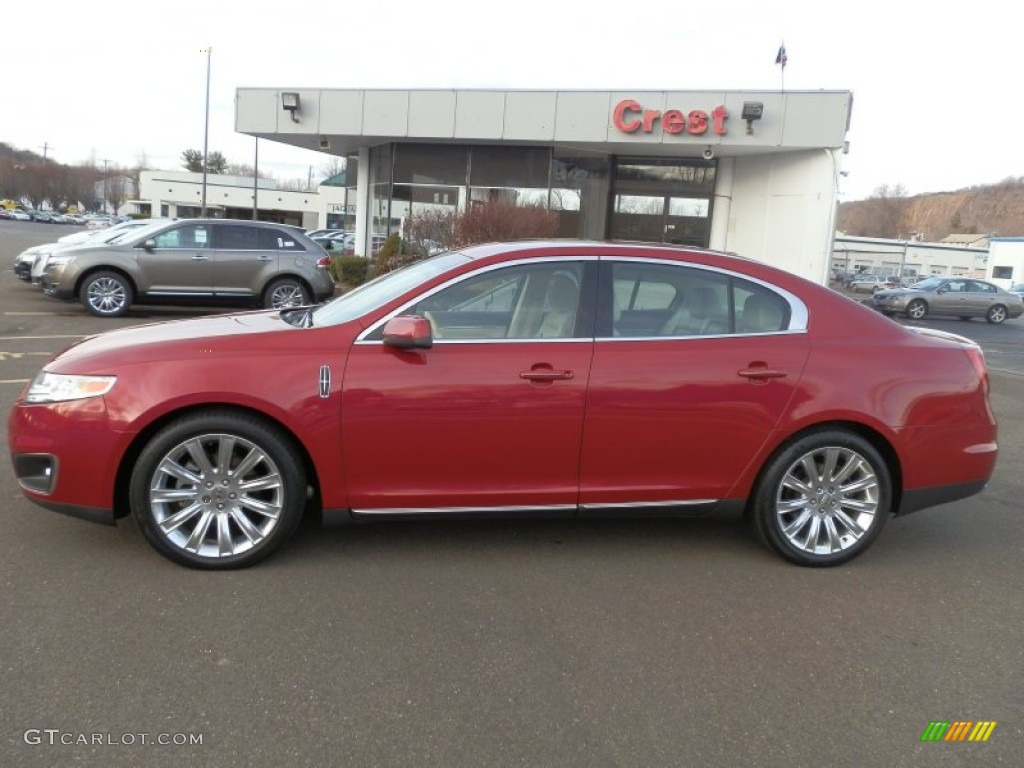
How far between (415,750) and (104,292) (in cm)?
1198

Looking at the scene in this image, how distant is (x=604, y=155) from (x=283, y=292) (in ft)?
36.1

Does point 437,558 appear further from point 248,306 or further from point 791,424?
point 248,306

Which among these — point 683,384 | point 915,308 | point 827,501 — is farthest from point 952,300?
point 683,384

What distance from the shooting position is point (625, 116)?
1847 centimetres

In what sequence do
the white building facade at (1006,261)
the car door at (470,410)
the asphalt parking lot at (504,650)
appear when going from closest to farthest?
the asphalt parking lot at (504,650)
the car door at (470,410)
the white building facade at (1006,261)

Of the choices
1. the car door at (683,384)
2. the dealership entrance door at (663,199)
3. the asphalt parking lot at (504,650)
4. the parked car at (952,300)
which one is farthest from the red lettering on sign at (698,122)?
the car door at (683,384)

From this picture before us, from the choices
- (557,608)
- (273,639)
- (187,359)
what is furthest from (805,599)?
(187,359)

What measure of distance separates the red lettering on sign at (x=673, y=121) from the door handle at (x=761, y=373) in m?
15.6

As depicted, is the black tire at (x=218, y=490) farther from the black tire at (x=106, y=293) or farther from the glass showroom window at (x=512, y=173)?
the glass showroom window at (x=512, y=173)

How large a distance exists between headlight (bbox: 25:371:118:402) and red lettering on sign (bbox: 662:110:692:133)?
54.8 ft

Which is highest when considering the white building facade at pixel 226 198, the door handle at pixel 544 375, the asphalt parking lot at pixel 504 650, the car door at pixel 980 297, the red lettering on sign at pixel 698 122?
the white building facade at pixel 226 198

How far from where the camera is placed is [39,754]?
248 centimetres

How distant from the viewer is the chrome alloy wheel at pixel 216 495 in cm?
373
